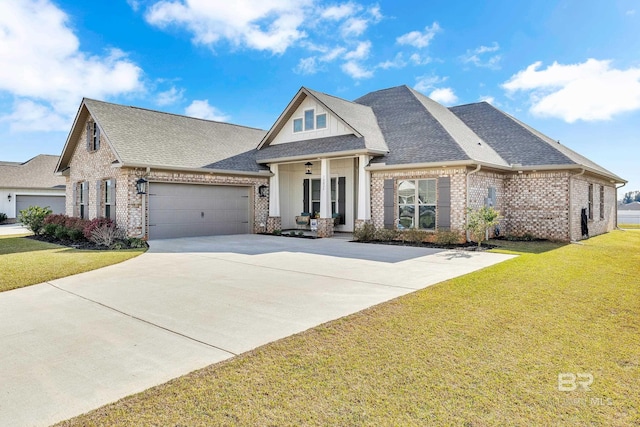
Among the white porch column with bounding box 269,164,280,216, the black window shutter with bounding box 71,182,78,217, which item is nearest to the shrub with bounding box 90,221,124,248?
the black window shutter with bounding box 71,182,78,217

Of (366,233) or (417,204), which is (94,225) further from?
(417,204)

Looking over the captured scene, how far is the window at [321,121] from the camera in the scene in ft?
55.4

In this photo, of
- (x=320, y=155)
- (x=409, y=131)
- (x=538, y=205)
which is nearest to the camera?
(x=538, y=205)

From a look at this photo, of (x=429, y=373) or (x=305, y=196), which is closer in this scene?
(x=429, y=373)

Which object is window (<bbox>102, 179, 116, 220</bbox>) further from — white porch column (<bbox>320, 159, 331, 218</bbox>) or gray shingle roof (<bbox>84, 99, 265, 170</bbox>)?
white porch column (<bbox>320, 159, 331, 218</bbox>)

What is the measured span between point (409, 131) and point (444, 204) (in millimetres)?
4084

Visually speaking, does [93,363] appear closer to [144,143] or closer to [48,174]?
[144,143]

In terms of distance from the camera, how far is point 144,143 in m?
15.3

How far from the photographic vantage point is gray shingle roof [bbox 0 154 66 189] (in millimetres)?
28419

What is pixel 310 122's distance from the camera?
17.4 metres

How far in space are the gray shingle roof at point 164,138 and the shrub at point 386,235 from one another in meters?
7.27

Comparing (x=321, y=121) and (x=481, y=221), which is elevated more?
(x=321, y=121)

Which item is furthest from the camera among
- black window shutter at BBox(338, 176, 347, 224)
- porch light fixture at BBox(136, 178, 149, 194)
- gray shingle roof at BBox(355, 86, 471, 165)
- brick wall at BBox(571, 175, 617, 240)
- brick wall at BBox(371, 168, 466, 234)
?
black window shutter at BBox(338, 176, 347, 224)

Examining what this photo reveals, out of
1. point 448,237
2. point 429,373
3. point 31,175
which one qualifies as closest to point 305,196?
point 448,237
